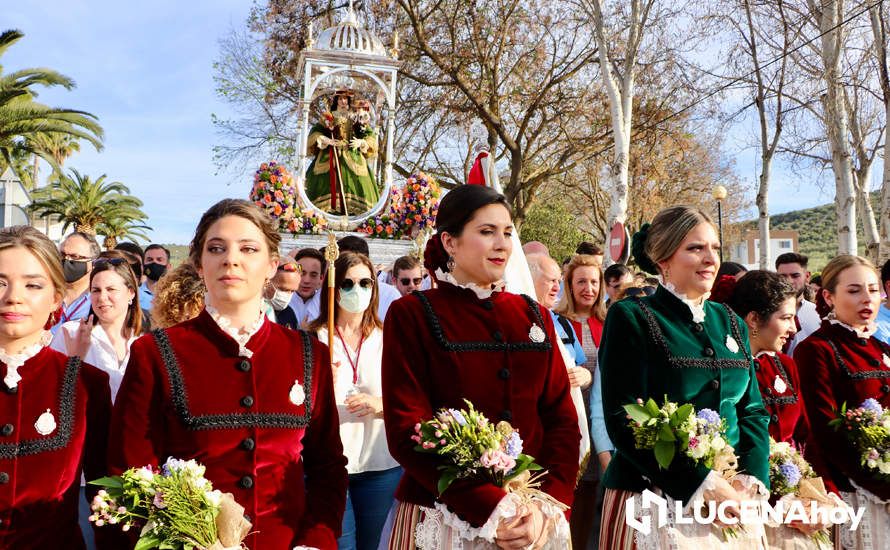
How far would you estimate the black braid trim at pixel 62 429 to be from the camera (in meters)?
2.49

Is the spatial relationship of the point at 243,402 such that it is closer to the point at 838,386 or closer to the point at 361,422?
the point at 361,422

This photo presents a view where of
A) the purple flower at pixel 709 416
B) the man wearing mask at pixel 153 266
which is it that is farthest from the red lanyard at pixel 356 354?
the man wearing mask at pixel 153 266

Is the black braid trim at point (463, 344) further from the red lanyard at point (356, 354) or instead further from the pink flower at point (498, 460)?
the red lanyard at point (356, 354)

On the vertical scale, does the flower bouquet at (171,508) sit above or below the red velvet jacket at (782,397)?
below

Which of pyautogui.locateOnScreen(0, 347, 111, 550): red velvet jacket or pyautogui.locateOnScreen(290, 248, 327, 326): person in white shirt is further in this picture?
pyautogui.locateOnScreen(290, 248, 327, 326): person in white shirt

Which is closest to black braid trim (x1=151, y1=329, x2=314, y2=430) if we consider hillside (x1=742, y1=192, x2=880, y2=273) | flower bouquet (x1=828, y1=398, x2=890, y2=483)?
flower bouquet (x1=828, y1=398, x2=890, y2=483)

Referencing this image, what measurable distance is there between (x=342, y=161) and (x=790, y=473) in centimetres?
1067

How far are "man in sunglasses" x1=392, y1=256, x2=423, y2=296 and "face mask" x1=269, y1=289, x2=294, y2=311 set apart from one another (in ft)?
4.38

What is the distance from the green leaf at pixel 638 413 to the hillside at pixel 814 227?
309 feet

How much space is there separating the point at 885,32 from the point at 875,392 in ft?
35.4

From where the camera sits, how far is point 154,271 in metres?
7.67

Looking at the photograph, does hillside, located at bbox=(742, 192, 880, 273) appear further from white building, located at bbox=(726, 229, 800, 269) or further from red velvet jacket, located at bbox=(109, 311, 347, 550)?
red velvet jacket, located at bbox=(109, 311, 347, 550)

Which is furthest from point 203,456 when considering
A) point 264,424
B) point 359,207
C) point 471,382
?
point 359,207

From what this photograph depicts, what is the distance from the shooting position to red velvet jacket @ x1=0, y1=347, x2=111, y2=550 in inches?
97.2
